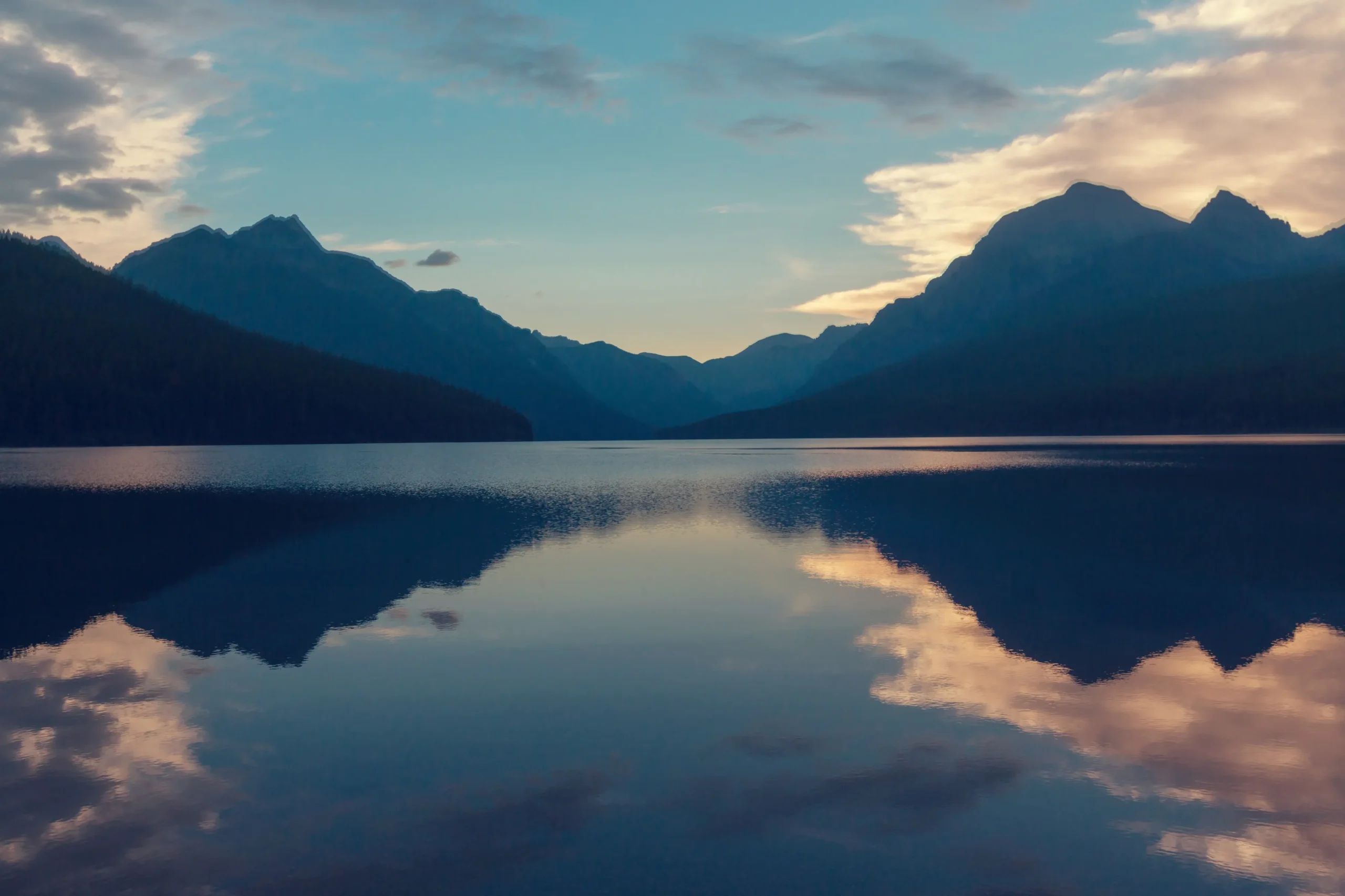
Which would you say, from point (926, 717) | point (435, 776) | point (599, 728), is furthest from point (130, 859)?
point (926, 717)

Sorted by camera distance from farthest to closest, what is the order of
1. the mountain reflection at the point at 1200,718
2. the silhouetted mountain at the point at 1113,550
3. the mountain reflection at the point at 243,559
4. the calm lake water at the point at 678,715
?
the mountain reflection at the point at 243,559 < the silhouetted mountain at the point at 1113,550 < the mountain reflection at the point at 1200,718 < the calm lake water at the point at 678,715

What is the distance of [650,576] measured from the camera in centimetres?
3747

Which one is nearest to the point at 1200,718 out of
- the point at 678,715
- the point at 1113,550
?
the point at 678,715

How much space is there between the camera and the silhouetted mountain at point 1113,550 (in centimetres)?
2670

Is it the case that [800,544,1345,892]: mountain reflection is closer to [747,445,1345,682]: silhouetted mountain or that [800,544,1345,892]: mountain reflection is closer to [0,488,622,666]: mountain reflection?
[747,445,1345,682]: silhouetted mountain

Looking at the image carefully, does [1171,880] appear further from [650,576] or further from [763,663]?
[650,576]

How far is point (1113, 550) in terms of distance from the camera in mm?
42625

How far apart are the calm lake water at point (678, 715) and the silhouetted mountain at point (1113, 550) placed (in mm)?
301

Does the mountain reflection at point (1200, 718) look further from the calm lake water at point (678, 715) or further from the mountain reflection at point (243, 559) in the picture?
the mountain reflection at point (243, 559)

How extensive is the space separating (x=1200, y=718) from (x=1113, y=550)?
85.7 feet

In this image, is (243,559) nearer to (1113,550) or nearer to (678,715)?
(678,715)

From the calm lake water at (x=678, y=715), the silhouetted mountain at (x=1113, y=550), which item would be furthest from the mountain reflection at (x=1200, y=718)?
the silhouetted mountain at (x=1113, y=550)

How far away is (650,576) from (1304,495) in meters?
55.6

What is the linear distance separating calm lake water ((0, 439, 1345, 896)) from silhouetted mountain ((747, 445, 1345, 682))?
0.30m
